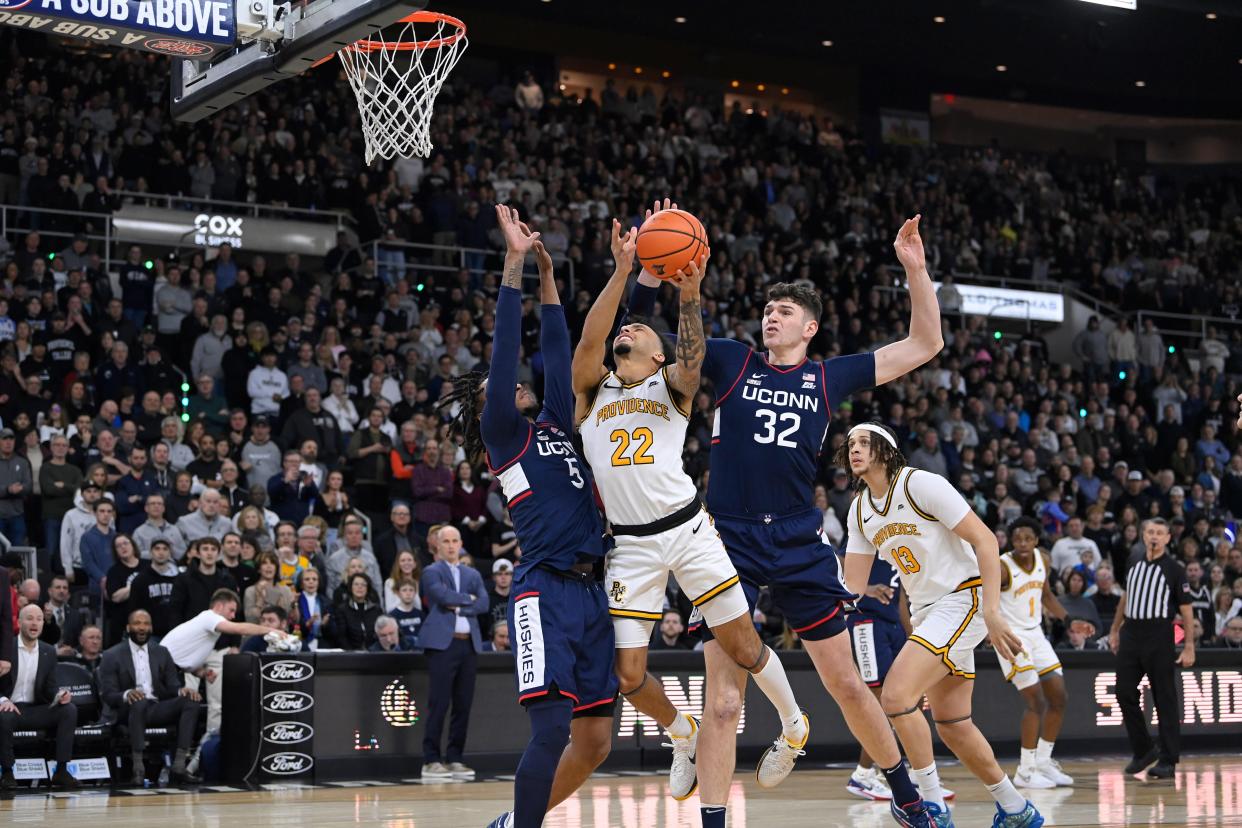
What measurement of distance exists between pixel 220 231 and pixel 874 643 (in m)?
12.5

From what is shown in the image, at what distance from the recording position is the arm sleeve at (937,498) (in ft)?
27.0

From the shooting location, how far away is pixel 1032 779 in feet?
39.7

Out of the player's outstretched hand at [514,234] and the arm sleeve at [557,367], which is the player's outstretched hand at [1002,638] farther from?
the player's outstretched hand at [514,234]

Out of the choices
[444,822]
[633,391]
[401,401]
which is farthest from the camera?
[401,401]

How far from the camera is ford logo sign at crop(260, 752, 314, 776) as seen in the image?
12.5m

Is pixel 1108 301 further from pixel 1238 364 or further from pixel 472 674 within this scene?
pixel 472 674

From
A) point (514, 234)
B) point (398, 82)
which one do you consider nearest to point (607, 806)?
point (514, 234)

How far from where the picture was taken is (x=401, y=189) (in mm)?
22719

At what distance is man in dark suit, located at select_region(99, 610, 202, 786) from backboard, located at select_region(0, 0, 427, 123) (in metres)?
5.32

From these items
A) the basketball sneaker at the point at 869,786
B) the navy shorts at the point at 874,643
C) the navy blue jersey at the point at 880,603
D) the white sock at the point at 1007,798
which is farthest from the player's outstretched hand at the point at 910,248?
the navy blue jersey at the point at 880,603

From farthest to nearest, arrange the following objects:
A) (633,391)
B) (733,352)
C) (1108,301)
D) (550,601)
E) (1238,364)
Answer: (1108,301) → (1238,364) → (733,352) → (633,391) → (550,601)

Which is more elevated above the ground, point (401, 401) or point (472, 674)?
point (401, 401)

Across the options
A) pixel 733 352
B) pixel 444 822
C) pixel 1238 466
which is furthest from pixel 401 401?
pixel 1238 466

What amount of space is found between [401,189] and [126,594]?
10.4 meters
